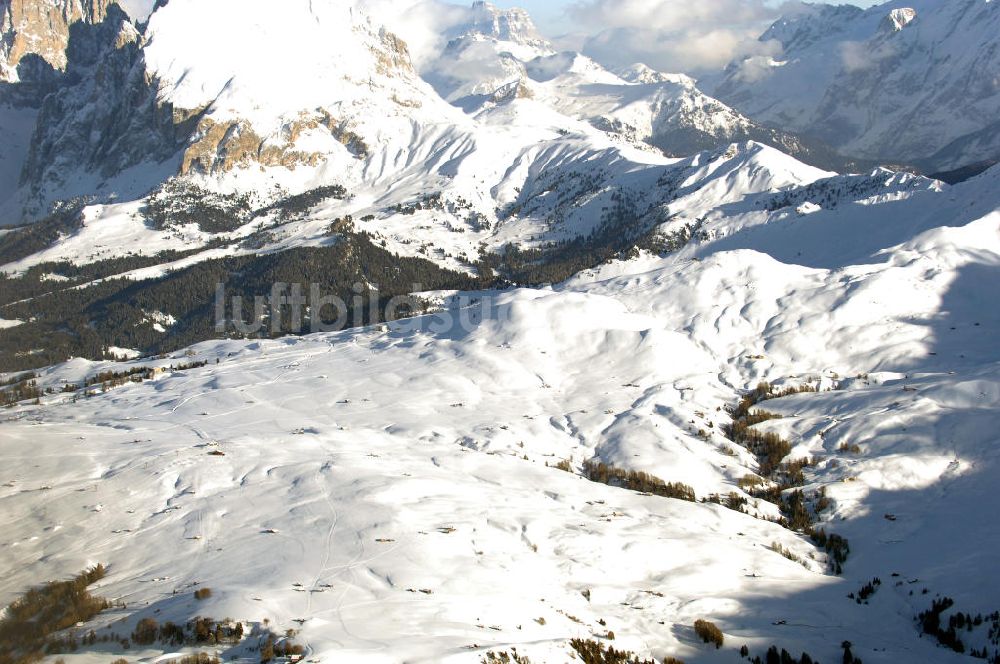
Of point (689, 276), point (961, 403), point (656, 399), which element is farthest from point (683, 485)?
point (689, 276)

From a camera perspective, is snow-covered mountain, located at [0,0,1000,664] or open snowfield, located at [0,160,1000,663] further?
open snowfield, located at [0,160,1000,663]

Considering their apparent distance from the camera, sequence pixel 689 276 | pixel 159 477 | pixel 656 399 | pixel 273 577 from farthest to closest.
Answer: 1. pixel 689 276
2. pixel 656 399
3. pixel 159 477
4. pixel 273 577

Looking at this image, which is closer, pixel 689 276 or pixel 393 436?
pixel 393 436

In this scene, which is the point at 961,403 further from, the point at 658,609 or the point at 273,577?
the point at 273,577

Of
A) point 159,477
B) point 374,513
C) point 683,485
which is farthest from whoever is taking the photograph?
point 683,485

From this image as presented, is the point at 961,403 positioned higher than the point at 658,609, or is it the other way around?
the point at 961,403

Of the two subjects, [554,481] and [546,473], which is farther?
[546,473]

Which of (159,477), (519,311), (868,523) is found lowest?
(868,523)

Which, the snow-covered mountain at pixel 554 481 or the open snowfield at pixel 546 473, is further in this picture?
the open snowfield at pixel 546 473
